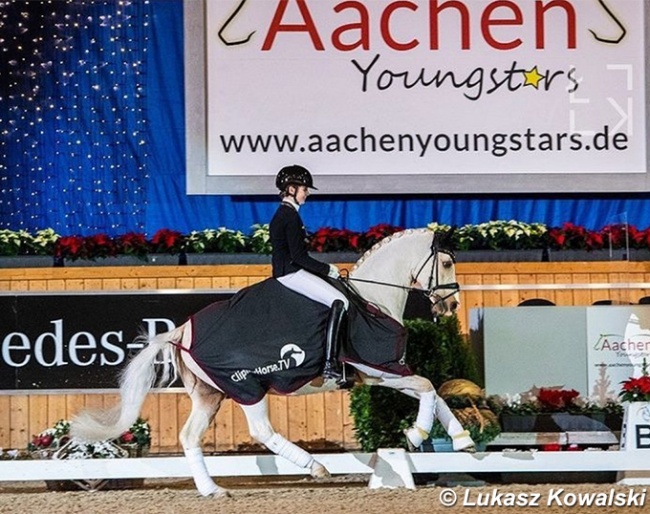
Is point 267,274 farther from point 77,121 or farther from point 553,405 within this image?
point 553,405

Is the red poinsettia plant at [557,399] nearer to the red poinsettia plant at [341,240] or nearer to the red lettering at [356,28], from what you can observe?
the red poinsettia plant at [341,240]

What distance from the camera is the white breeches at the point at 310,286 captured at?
7.12m

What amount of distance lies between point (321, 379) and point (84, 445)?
1.53m

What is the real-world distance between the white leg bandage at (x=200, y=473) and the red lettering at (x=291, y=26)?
14.4 ft

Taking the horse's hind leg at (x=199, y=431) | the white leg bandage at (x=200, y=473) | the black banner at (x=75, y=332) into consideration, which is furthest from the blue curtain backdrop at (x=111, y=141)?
the white leg bandage at (x=200, y=473)

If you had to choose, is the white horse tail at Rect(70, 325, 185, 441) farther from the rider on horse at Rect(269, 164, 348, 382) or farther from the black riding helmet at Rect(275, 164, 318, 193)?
the black riding helmet at Rect(275, 164, 318, 193)

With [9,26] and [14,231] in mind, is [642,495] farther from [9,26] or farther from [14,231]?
[9,26]

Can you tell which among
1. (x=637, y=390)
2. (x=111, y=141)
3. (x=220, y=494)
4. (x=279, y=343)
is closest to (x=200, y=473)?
(x=220, y=494)

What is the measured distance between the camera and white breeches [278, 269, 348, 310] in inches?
280

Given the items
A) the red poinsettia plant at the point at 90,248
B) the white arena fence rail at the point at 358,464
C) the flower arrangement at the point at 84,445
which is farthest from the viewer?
the red poinsettia plant at the point at 90,248

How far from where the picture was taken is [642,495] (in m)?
6.64

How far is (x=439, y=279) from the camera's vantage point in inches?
291

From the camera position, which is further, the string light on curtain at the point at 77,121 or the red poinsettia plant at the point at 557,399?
the string light on curtain at the point at 77,121

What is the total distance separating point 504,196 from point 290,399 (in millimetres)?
2545
